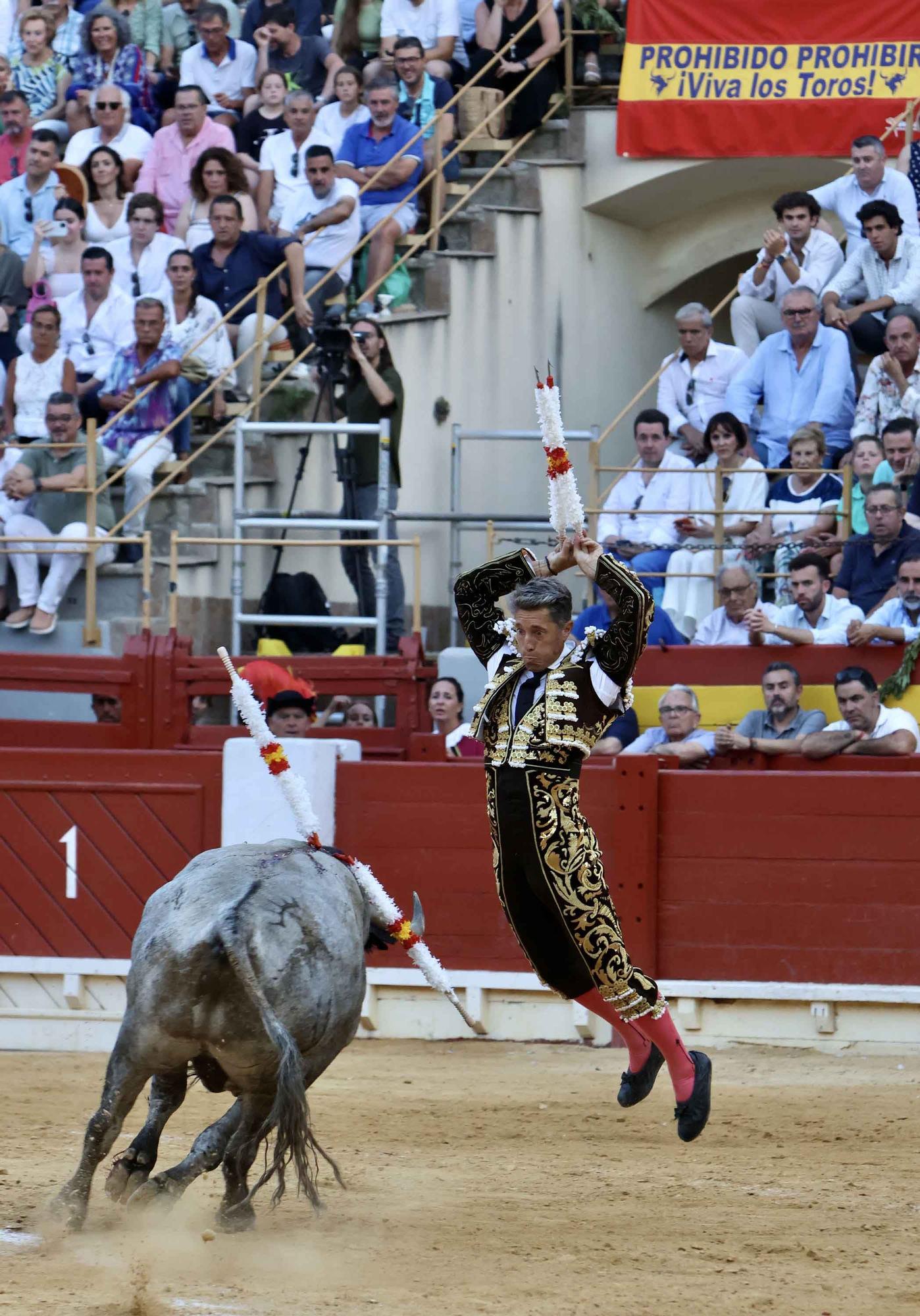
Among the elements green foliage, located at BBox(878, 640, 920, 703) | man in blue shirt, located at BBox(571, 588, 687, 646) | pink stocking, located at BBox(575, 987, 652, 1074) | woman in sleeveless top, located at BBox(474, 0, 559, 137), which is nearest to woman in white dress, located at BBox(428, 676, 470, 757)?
man in blue shirt, located at BBox(571, 588, 687, 646)

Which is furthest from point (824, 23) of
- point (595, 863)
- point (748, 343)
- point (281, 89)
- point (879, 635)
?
point (595, 863)

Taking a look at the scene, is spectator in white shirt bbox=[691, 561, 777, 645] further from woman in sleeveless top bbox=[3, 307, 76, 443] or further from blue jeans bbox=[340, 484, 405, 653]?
woman in sleeveless top bbox=[3, 307, 76, 443]

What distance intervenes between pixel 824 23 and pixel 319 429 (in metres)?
3.77

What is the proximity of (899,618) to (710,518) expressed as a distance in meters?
1.64

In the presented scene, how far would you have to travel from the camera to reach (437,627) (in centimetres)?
1087

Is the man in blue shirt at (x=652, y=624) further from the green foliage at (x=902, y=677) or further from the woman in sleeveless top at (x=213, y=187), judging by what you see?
the woman in sleeveless top at (x=213, y=187)

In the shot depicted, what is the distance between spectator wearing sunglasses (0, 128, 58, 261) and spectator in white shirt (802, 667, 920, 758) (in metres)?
5.65

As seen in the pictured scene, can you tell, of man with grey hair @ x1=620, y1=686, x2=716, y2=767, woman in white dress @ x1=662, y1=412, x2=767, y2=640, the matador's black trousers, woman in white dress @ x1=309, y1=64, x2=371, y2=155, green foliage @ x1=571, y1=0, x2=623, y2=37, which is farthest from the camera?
green foliage @ x1=571, y1=0, x2=623, y2=37

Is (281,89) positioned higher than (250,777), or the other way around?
(281,89)

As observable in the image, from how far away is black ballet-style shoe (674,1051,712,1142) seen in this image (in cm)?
472

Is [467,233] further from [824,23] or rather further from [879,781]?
[879,781]

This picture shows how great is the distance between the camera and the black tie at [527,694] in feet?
15.2

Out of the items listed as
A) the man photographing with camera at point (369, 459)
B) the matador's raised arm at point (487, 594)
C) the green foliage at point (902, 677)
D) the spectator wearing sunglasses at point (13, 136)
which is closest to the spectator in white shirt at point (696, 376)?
the man photographing with camera at point (369, 459)

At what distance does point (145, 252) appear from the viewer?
1039 centimetres
